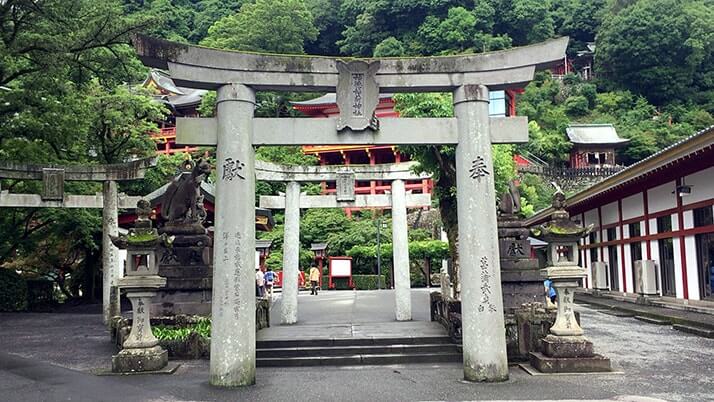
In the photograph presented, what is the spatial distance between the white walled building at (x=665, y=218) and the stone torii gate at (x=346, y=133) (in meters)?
7.56

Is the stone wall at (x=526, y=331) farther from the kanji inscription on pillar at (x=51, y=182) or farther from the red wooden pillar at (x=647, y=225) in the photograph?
the kanji inscription on pillar at (x=51, y=182)

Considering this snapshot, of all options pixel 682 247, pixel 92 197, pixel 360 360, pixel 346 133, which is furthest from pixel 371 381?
pixel 92 197

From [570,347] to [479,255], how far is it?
2.58 m

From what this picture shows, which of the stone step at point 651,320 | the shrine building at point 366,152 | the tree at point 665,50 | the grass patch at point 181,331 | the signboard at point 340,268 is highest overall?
the tree at point 665,50

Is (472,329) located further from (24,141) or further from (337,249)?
(337,249)

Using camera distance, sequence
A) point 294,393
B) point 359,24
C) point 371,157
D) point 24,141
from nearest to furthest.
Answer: point 294,393
point 24,141
point 371,157
point 359,24

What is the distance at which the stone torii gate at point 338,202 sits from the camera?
16.6 meters

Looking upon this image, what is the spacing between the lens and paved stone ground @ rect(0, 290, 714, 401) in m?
8.24

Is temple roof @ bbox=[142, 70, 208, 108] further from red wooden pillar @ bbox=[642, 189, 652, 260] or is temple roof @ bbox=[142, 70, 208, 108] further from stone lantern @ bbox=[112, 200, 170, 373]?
stone lantern @ bbox=[112, 200, 170, 373]

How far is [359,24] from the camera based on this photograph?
63969mm

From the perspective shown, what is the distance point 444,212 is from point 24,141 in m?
15.4

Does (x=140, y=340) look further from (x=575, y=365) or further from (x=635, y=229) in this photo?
(x=635, y=229)

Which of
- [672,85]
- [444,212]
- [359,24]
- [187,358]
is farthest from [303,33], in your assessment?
[187,358]

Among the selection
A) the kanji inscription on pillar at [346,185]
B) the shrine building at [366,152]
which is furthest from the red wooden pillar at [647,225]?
Answer: the shrine building at [366,152]
